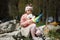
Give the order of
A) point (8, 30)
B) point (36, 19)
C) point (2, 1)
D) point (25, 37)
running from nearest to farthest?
point (36, 19), point (25, 37), point (8, 30), point (2, 1)

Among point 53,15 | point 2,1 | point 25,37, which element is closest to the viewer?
point 25,37

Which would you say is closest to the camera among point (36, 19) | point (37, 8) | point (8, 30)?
point (36, 19)

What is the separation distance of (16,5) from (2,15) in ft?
4.51

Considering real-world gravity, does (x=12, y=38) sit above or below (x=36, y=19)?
below

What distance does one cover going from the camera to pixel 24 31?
5.81 metres

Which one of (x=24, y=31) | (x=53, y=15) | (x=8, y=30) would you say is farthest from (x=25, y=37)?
(x=53, y=15)

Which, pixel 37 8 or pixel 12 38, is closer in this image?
pixel 12 38

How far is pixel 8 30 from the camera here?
321 inches

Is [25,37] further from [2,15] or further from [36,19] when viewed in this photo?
[2,15]

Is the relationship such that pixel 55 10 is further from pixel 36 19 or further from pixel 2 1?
pixel 36 19

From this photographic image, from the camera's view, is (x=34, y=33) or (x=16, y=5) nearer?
(x=34, y=33)

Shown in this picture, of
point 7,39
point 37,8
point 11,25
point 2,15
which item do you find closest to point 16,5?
point 2,15

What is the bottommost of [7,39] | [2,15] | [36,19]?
[2,15]

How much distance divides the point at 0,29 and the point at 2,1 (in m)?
7.57
